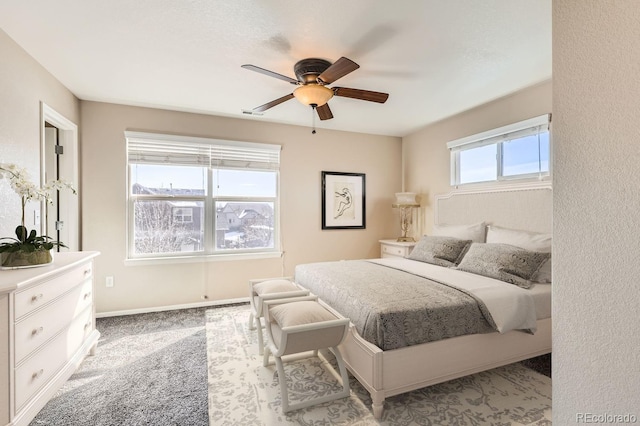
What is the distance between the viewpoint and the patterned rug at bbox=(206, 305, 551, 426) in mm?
1792

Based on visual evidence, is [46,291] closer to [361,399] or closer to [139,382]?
[139,382]

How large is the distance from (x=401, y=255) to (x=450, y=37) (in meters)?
2.85

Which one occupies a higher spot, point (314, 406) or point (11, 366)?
point (11, 366)

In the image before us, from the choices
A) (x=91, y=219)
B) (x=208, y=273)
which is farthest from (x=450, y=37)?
(x=91, y=219)

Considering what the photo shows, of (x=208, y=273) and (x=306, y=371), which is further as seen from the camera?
(x=208, y=273)

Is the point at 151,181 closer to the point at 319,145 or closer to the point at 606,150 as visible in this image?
the point at 319,145

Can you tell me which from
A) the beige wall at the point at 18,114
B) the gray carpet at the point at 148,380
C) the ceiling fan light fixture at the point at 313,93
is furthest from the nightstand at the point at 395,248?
the beige wall at the point at 18,114

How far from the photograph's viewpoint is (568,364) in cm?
78

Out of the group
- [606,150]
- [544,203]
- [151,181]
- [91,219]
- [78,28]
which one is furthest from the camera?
[151,181]

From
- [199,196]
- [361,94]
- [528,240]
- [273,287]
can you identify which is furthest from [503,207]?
[199,196]

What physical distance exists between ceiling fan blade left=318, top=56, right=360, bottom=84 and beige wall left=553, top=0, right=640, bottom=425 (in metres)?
1.25

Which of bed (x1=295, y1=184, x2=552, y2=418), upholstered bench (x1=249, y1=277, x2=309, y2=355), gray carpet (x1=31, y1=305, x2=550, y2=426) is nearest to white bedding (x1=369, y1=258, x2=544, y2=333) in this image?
bed (x1=295, y1=184, x2=552, y2=418)

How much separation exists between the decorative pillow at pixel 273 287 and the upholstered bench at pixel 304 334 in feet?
1.66

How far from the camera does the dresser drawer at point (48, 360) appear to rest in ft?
5.32
